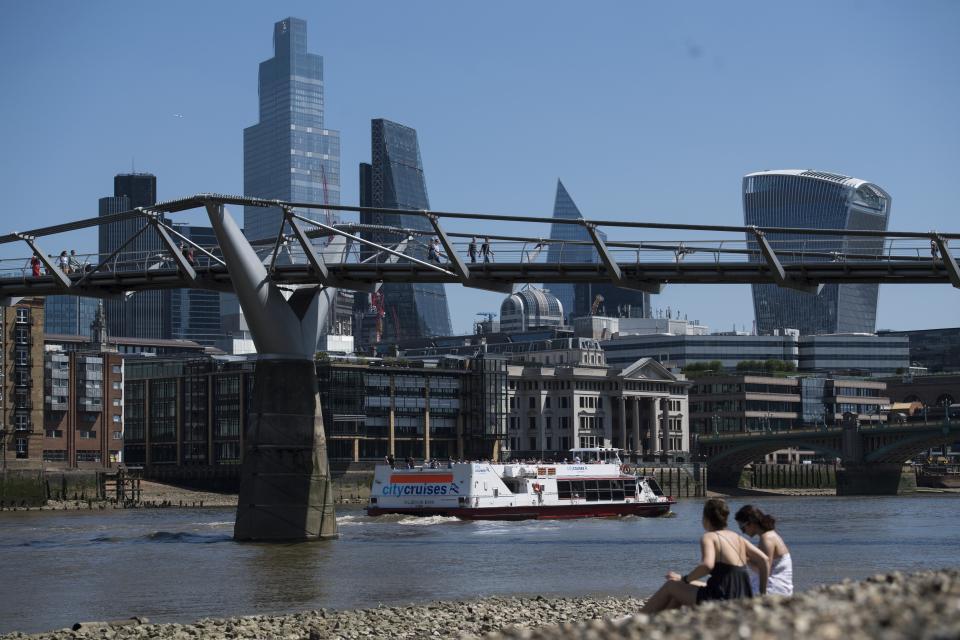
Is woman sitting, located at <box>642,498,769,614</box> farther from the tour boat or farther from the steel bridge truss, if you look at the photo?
the tour boat

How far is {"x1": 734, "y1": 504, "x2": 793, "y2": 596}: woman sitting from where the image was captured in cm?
2131

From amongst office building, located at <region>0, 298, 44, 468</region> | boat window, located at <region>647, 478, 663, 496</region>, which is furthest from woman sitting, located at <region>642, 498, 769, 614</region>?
office building, located at <region>0, 298, 44, 468</region>

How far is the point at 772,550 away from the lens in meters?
21.9

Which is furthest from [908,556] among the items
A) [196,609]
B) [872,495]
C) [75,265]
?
[872,495]

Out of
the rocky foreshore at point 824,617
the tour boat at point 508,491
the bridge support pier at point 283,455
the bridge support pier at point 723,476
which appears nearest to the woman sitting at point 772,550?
the rocky foreshore at point 824,617

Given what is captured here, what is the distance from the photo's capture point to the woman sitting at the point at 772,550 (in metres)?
21.3

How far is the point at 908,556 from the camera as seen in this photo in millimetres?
61125

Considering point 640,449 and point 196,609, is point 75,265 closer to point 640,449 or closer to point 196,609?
point 196,609

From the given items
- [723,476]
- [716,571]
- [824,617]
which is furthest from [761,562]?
[723,476]

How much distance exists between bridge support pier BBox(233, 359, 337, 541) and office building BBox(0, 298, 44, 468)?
73931mm

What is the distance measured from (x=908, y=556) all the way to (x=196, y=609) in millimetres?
30060

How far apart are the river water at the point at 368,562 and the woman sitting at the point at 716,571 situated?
22997 mm

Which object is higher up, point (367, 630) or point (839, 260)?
point (839, 260)

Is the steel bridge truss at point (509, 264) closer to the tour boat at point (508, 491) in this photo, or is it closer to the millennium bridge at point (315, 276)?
the millennium bridge at point (315, 276)
